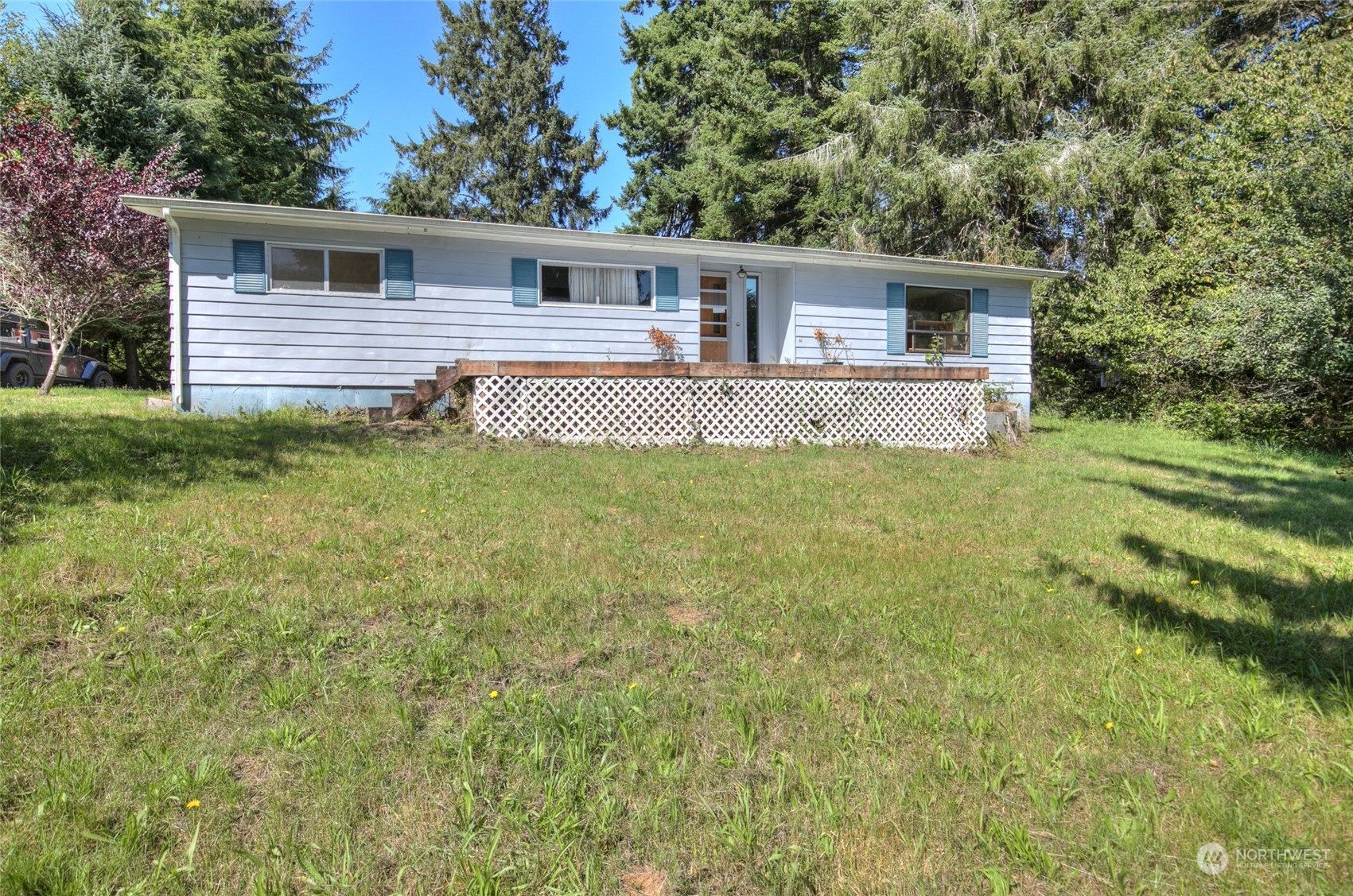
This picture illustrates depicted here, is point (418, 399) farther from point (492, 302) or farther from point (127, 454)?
point (127, 454)

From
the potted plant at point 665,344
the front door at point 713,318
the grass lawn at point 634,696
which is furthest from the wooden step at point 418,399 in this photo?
the front door at point 713,318

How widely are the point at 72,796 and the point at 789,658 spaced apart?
2.37 m

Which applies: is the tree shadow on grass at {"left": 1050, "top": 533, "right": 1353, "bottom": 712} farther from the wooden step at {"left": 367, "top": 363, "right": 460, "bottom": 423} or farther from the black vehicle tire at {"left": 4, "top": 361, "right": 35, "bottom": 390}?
the black vehicle tire at {"left": 4, "top": 361, "right": 35, "bottom": 390}

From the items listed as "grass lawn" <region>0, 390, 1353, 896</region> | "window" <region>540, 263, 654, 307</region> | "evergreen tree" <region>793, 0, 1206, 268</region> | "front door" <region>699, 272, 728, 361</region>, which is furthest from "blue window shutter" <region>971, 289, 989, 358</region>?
"grass lawn" <region>0, 390, 1353, 896</region>

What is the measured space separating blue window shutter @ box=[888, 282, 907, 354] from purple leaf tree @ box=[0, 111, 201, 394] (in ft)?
40.6

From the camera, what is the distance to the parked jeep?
42.3ft

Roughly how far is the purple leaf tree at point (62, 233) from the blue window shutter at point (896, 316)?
12.4 m

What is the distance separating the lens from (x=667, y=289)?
36.6 feet

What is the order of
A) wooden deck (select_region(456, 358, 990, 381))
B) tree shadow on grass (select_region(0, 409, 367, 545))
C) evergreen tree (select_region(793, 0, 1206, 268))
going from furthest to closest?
evergreen tree (select_region(793, 0, 1206, 268)) < wooden deck (select_region(456, 358, 990, 381)) < tree shadow on grass (select_region(0, 409, 367, 545))

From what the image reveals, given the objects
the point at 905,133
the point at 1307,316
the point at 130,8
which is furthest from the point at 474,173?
the point at 1307,316

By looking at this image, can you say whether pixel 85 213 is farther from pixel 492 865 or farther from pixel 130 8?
pixel 492 865

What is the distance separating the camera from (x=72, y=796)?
6.52 feet

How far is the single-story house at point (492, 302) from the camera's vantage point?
29.9 ft

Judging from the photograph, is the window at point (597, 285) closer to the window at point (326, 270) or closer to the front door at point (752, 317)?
the front door at point (752, 317)
